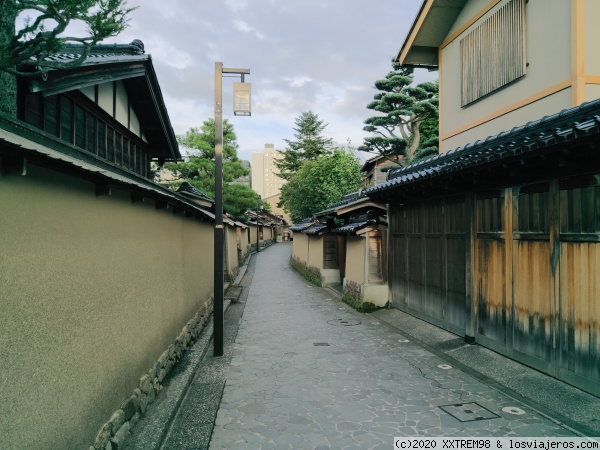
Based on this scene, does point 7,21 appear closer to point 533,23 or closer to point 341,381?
point 341,381

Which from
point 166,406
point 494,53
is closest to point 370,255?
point 494,53

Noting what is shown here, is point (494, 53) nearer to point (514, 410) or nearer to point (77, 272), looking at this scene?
point (514, 410)

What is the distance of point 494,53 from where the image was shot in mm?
11250

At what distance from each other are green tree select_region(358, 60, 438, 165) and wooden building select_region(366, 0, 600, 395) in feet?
71.8

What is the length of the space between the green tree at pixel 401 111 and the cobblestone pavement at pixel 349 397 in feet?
90.0

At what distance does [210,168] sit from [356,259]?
22808mm

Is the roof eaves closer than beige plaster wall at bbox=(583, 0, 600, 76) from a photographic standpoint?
Yes

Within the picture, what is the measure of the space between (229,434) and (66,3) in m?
6.24

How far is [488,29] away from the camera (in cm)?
1157

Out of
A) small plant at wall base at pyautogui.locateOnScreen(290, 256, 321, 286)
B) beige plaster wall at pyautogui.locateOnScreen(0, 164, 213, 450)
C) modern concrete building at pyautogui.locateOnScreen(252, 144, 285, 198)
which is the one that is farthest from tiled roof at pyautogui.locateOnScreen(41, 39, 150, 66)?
modern concrete building at pyautogui.locateOnScreen(252, 144, 285, 198)

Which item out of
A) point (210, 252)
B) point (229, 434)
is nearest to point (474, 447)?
point (229, 434)

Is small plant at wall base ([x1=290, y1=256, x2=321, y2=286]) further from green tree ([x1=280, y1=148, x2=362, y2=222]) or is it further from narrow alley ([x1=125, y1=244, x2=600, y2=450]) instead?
narrow alley ([x1=125, y1=244, x2=600, y2=450])

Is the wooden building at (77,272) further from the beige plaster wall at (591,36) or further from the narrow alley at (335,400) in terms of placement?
the beige plaster wall at (591,36)

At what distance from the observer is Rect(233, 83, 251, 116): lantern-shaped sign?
10781 millimetres
